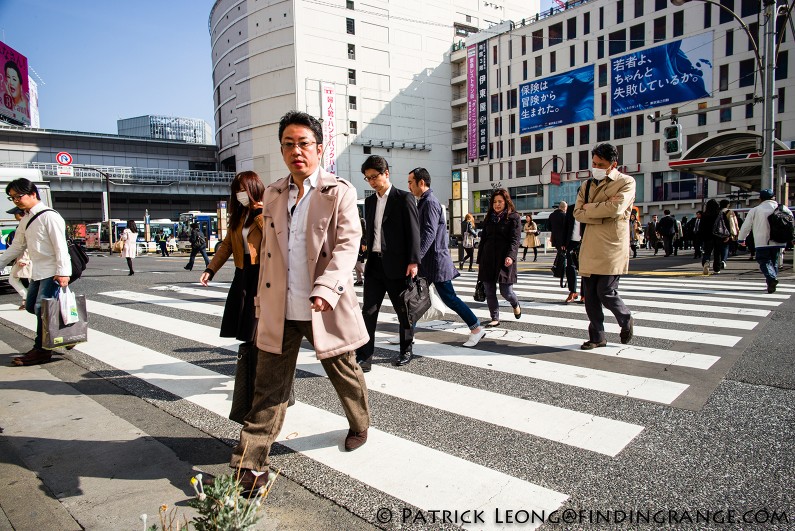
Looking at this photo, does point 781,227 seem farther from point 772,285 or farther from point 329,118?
point 329,118

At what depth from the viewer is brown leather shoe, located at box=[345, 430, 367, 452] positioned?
9.67ft

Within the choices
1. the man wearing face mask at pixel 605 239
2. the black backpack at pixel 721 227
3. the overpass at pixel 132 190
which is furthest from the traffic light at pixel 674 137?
the overpass at pixel 132 190

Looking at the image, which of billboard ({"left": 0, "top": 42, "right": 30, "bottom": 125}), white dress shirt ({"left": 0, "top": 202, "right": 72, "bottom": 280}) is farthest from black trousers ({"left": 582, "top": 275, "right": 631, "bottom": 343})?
billboard ({"left": 0, "top": 42, "right": 30, "bottom": 125})

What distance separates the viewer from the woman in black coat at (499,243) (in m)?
6.05

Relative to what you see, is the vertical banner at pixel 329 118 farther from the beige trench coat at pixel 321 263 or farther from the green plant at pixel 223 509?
the green plant at pixel 223 509

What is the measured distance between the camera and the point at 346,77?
2142 inches

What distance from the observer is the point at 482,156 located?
56.5m

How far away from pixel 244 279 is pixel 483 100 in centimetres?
5628

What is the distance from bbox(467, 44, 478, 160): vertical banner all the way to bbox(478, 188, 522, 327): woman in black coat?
172ft

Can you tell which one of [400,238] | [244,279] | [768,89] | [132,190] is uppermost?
[132,190]

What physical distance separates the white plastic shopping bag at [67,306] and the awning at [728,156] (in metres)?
15.5

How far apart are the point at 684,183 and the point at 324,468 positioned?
152 feet

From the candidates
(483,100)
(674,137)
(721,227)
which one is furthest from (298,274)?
(483,100)

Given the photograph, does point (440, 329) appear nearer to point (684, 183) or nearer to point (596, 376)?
point (596, 376)
